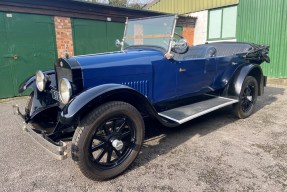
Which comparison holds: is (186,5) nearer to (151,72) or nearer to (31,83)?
(151,72)

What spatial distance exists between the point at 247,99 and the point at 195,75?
5.40ft

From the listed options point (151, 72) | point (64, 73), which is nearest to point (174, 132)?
point (151, 72)

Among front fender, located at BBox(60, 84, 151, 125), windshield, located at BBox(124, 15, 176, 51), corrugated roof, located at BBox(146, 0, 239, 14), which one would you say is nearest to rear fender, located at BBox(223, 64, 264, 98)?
windshield, located at BBox(124, 15, 176, 51)

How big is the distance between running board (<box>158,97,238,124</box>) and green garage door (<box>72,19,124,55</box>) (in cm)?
540

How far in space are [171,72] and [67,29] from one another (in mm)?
5487

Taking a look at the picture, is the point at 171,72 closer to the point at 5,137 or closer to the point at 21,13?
the point at 5,137

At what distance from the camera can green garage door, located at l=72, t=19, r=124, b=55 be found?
8172mm

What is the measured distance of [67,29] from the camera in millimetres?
7867

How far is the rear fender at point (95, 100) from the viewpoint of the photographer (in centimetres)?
244

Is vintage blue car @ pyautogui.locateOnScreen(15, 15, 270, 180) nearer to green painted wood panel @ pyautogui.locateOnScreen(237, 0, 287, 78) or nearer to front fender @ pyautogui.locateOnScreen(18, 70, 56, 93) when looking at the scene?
front fender @ pyautogui.locateOnScreen(18, 70, 56, 93)

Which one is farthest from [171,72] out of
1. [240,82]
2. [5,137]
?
[5,137]

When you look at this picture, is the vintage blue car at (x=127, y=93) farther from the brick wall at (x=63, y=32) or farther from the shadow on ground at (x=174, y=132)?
the brick wall at (x=63, y=32)

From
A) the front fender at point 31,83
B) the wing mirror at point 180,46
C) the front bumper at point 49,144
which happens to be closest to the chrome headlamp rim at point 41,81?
the front fender at point 31,83

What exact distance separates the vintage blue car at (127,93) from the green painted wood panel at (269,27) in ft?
15.6
